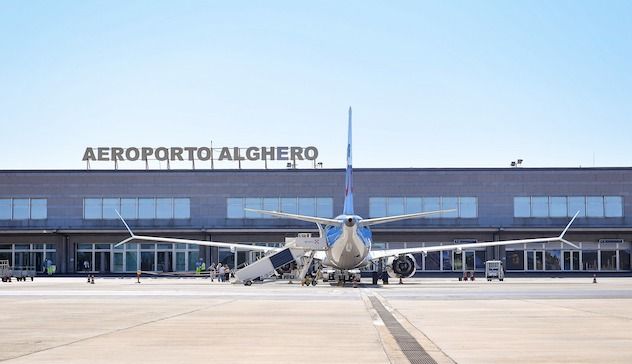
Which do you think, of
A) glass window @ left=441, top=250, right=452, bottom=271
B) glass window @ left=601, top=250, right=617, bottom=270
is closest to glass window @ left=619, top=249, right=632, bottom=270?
glass window @ left=601, top=250, right=617, bottom=270

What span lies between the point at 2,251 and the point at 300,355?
95.5 metres

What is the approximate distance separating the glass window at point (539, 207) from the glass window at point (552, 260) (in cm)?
457

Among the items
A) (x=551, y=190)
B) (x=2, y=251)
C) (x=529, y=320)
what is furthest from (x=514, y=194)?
(x=529, y=320)

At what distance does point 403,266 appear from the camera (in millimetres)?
71875

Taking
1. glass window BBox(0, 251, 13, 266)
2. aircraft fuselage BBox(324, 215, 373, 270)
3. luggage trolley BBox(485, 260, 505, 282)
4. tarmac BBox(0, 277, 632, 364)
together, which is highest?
aircraft fuselage BBox(324, 215, 373, 270)

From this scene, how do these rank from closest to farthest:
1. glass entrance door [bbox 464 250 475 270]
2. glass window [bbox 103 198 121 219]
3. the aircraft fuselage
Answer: the aircraft fuselage < glass window [bbox 103 198 121 219] < glass entrance door [bbox 464 250 475 270]

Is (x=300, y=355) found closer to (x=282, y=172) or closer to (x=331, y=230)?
(x=331, y=230)

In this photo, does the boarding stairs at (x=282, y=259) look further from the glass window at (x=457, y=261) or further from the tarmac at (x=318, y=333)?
the glass window at (x=457, y=261)

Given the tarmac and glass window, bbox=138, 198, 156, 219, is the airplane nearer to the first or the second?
the tarmac

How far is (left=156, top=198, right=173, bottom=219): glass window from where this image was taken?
103688 mm

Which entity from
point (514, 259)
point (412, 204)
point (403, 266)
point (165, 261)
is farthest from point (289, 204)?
point (403, 266)

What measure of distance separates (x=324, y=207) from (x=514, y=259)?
22.6 m

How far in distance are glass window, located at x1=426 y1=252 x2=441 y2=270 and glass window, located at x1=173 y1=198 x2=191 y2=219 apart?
27855 millimetres

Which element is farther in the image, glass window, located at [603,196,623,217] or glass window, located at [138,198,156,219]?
glass window, located at [138,198,156,219]
